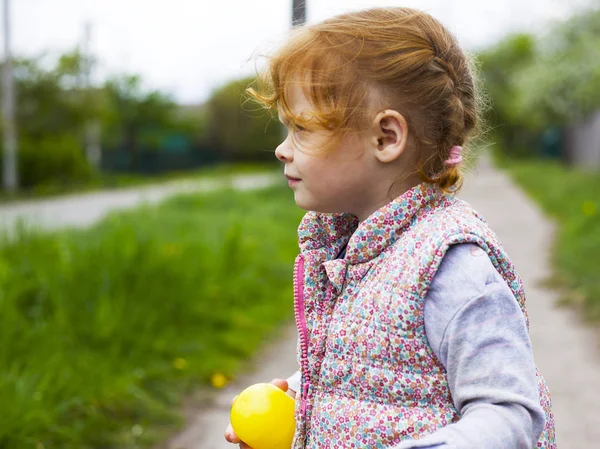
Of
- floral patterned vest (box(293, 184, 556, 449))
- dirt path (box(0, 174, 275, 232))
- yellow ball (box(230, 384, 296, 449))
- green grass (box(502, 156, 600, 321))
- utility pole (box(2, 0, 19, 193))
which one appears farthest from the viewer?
utility pole (box(2, 0, 19, 193))

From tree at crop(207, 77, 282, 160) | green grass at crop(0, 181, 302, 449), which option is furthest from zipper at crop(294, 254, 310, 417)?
tree at crop(207, 77, 282, 160)

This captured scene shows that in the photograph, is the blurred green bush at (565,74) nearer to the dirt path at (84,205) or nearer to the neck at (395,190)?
the dirt path at (84,205)

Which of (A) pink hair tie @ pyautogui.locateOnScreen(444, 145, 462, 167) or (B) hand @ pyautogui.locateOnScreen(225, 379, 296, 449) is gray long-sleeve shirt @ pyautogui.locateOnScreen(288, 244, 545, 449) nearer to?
(A) pink hair tie @ pyautogui.locateOnScreen(444, 145, 462, 167)

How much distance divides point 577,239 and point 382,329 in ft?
21.8

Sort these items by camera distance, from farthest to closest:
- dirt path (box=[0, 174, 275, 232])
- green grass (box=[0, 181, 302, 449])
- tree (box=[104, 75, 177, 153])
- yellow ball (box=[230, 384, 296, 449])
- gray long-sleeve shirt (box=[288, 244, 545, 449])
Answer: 1. tree (box=[104, 75, 177, 153])
2. dirt path (box=[0, 174, 275, 232])
3. green grass (box=[0, 181, 302, 449])
4. yellow ball (box=[230, 384, 296, 449])
5. gray long-sleeve shirt (box=[288, 244, 545, 449])

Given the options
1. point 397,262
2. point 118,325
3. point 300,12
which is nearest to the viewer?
point 397,262

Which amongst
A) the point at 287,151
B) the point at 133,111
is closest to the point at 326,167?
the point at 287,151

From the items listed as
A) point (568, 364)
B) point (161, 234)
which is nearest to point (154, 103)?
point (161, 234)

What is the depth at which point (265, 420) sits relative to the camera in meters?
1.51

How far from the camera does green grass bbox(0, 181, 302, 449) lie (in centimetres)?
298

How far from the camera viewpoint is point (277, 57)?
1.42 metres

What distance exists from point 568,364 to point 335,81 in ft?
11.0

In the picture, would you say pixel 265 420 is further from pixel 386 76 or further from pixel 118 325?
pixel 118 325

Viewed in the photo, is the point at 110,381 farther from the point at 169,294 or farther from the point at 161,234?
the point at 161,234
